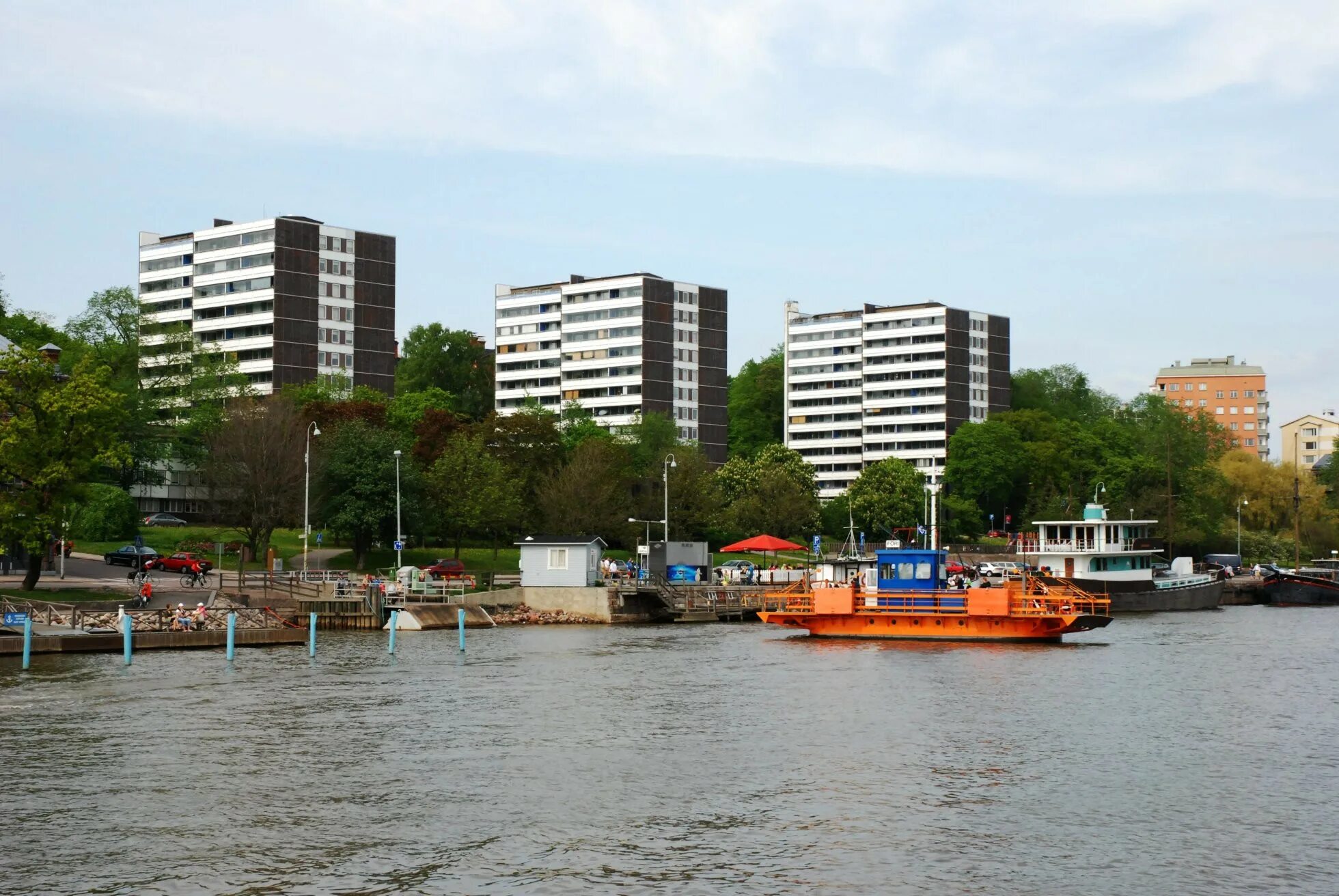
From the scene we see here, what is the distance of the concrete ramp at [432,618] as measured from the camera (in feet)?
239

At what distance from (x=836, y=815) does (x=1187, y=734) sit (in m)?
14.6

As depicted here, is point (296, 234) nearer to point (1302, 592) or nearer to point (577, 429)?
point (577, 429)

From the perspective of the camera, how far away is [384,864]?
75.9 feet

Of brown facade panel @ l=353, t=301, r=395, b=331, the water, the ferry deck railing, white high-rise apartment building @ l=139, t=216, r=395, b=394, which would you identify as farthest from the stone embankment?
brown facade panel @ l=353, t=301, r=395, b=331

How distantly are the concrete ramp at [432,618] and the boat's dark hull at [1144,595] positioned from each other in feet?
132

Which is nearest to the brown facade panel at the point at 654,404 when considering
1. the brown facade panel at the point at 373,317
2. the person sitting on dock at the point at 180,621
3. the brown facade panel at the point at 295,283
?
the brown facade panel at the point at 373,317

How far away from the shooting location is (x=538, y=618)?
7938 centimetres

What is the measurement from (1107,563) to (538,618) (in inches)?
1607

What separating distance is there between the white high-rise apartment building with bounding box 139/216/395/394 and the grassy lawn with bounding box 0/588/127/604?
8532 centimetres

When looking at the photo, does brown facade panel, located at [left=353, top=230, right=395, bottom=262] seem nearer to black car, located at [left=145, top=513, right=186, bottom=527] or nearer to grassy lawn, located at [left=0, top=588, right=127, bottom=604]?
black car, located at [left=145, top=513, right=186, bottom=527]

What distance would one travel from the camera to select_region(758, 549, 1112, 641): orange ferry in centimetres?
6425

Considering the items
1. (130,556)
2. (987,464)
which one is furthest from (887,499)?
(130,556)

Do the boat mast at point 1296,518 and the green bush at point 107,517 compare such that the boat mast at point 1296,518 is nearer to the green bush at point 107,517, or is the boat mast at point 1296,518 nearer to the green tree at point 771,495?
the green tree at point 771,495

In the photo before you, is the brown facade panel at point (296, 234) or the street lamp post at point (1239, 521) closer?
the street lamp post at point (1239, 521)
